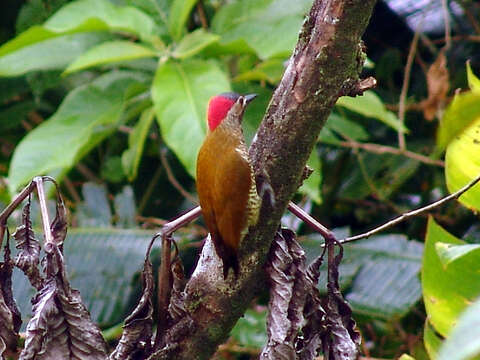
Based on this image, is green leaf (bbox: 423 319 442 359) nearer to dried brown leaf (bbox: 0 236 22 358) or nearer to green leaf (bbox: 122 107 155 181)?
dried brown leaf (bbox: 0 236 22 358)

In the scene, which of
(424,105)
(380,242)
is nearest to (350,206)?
(380,242)

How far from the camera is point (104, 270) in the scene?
2207 mm

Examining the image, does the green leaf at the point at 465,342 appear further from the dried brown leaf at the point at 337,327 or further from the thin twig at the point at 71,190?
the thin twig at the point at 71,190

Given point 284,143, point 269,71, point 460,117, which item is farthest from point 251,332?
point 460,117

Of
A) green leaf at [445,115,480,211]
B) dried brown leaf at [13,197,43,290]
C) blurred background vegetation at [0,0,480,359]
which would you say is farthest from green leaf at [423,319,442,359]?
dried brown leaf at [13,197,43,290]

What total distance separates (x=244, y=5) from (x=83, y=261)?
2.64 ft

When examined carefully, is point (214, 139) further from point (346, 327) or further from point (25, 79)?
point (25, 79)

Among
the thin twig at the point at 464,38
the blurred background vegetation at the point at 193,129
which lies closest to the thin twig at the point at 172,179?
the blurred background vegetation at the point at 193,129

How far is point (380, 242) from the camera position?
2.29 metres

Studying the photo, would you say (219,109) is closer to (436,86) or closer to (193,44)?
(193,44)

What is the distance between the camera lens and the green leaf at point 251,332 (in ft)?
6.80

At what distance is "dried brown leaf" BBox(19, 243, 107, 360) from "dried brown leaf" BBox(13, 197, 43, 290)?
1.9 inches

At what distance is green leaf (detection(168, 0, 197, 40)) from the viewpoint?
2053 mm

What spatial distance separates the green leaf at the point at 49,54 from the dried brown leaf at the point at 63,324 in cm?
118
